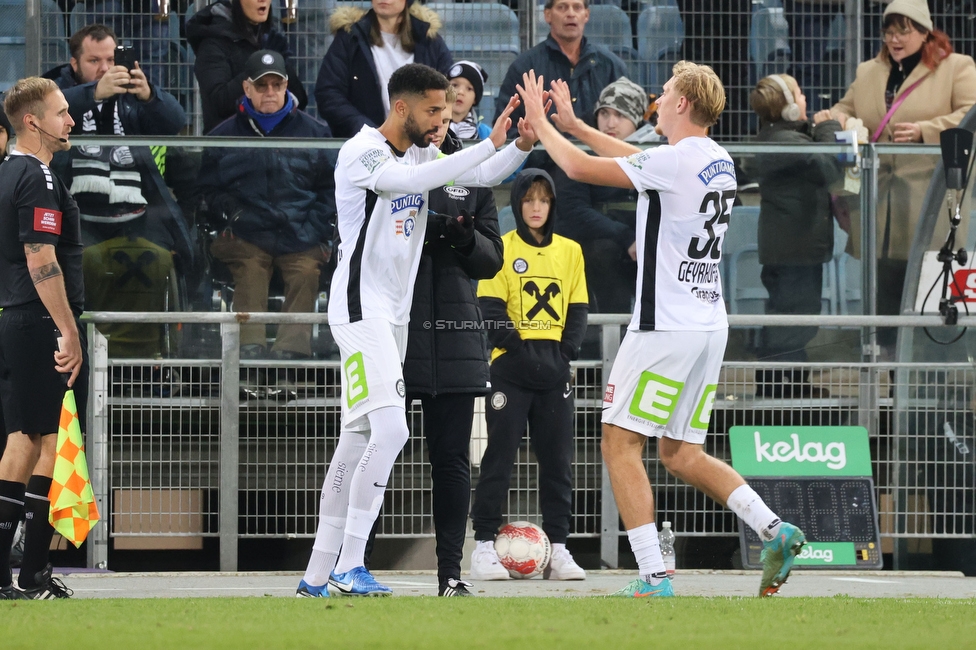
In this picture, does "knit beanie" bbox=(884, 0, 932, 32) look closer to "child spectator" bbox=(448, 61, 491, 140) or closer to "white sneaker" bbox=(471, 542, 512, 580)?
"child spectator" bbox=(448, 61, 491, 140)

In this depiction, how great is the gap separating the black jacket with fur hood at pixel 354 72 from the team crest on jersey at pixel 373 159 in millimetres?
3623

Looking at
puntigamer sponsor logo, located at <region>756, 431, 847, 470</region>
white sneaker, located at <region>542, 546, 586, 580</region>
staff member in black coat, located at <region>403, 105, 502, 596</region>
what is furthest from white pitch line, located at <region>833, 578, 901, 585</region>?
staff member in black coat, located at <region>403, 105, 502, 596</region>

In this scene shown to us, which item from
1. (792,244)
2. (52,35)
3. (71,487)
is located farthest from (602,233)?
(52,35)

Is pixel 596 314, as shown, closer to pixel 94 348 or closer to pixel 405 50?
pixel 405 50

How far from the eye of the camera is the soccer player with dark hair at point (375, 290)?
6230 millimetres

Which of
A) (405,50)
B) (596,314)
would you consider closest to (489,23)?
(405,50)

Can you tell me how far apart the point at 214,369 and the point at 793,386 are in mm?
3684

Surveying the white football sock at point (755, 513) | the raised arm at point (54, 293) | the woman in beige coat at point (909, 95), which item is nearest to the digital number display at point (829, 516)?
the woman in beige coat at point (909, 95)

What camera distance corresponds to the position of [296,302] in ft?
30.1

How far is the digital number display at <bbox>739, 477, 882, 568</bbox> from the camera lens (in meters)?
9.04

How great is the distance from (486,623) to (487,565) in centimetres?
324

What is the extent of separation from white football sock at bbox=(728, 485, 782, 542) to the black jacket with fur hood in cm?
442

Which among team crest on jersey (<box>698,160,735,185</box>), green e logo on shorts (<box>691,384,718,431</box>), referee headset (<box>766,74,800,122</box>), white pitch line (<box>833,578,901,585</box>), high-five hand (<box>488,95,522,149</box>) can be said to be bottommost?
white pitch line (<box>833,578,901,585</box>)

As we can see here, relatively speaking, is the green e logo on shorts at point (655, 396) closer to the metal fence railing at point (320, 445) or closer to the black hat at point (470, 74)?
the metal fence railing at point (320, 445)
